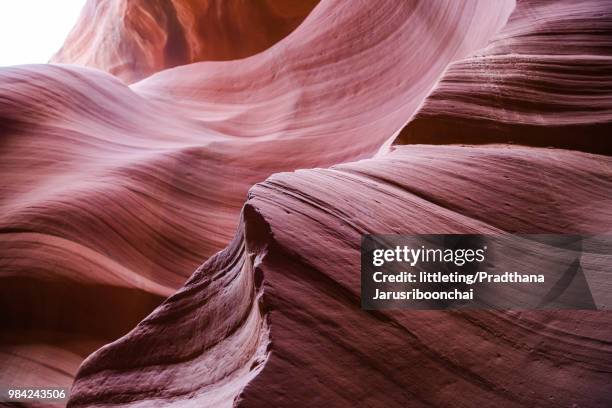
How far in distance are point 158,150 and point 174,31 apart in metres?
3.70

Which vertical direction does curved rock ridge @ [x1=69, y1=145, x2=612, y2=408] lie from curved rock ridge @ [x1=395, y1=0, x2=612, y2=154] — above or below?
below

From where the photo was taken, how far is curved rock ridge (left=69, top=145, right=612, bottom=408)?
108cm

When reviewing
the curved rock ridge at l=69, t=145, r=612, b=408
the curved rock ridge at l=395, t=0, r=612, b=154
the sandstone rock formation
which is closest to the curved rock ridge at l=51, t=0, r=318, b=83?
the sandstone rock formation

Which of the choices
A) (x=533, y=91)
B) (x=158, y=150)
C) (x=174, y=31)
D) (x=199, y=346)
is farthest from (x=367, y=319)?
(x=174, y=31)

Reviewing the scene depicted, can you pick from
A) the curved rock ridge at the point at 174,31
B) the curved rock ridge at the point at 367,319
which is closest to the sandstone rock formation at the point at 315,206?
the curved rock ridge at the point at 367,319

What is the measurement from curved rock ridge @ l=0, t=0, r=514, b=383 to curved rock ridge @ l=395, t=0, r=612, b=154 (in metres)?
0.22

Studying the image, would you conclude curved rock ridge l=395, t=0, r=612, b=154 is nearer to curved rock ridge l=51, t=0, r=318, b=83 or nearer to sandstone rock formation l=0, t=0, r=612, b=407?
sandstone rock formation l=0, t=0, r=612, b=407

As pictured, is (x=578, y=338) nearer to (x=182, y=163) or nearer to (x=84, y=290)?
(x=84, y=290)

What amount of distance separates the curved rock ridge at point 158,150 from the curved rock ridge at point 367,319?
85 centimetres

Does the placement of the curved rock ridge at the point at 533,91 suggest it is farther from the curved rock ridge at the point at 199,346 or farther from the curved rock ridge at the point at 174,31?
the curved rock ridge at the point at 174,31

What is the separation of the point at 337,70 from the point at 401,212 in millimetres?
2308

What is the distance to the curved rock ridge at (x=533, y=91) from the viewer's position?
175cm

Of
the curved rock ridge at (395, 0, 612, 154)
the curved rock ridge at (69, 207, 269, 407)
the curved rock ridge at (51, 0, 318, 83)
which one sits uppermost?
the curved rock ridge at (51, 0, 318, 83)

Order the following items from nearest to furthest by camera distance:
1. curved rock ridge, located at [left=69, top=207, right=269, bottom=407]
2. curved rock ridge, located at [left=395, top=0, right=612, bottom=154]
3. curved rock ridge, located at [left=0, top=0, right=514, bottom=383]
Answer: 1. curved rock ridge, located at [left=69, top=207, right=269, bottom=407]
2. curved rock ridge, located at [left=395, top=0, right=612, bottom=154]
3. curved rock ridge, located at [left=0, top=0, right=514, bottom=383]
